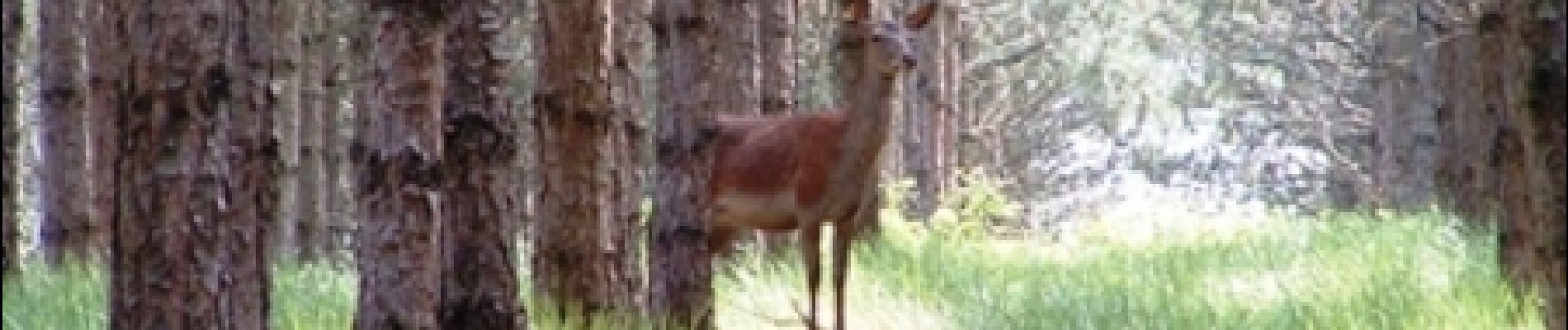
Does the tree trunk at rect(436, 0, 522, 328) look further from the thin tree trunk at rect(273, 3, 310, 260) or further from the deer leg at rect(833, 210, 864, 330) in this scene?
the deer leg at rect(833, 210, 864, 330)

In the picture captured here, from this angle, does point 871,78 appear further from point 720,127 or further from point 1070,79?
point 1070,79

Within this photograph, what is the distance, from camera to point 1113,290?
1031cm

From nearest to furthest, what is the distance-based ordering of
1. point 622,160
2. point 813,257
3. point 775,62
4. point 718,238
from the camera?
point 813,257, point 622,160, point 718,238, point 775,62

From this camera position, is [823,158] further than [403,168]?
Yes

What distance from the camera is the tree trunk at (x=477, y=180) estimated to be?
6055 mm

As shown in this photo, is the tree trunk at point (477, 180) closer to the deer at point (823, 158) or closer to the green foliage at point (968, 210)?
the deer at point (823, 158)

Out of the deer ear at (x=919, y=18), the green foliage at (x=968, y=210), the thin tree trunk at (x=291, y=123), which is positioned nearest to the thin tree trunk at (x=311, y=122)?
the thin tree trunk at (x=291, y=123)

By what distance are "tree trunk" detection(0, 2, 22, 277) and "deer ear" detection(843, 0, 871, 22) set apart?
4.47 metres

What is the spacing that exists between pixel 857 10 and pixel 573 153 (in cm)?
145

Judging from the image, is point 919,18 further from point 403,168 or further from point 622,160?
Answer: point 403,168

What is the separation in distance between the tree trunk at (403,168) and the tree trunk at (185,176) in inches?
13.3

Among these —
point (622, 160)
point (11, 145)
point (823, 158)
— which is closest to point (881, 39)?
point (823, 158)

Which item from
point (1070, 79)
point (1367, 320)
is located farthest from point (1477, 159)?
point (1070, 79)

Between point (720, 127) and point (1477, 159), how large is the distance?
7.76 meters
